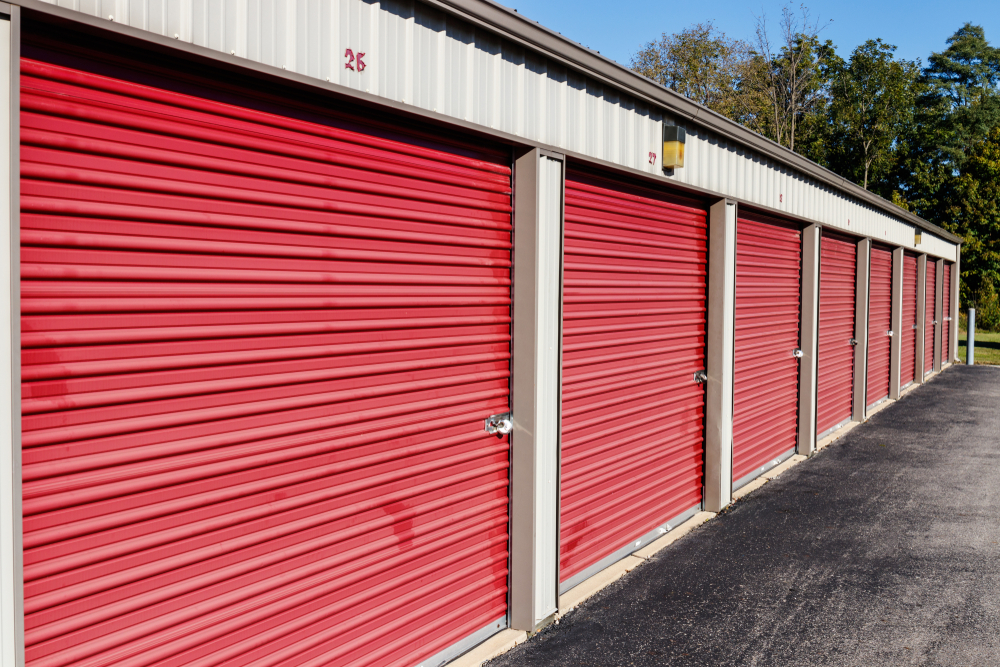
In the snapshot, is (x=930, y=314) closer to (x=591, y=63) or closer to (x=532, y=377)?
(x=591, y=63)

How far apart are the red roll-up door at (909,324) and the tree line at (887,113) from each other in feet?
52.3

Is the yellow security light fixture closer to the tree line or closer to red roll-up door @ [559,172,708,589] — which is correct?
red roll-up door @ [559,172,708,589]

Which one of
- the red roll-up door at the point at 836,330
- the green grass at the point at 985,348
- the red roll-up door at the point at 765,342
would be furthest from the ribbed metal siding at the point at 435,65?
the green grass at the point at 985,348

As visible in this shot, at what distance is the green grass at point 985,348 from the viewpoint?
23422 mm

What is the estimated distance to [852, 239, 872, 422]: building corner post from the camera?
12133 mm

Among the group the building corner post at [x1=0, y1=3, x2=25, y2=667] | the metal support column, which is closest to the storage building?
the building corner post at [x1=0, y1=3, x2=25, y2=667]

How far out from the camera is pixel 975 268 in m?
34.2

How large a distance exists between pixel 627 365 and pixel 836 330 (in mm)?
6871

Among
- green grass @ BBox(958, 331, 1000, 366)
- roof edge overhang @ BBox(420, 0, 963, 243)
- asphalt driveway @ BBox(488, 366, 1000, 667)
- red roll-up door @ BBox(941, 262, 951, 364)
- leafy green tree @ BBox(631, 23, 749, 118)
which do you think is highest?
leafy green tree @ BBox(631, 23, 749, 118)

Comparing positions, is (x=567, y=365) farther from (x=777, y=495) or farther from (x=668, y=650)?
(x=777, y=495)

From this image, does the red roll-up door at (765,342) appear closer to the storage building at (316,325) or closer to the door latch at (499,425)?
the storage building at (316,325)

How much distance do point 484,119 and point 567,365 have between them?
181cm

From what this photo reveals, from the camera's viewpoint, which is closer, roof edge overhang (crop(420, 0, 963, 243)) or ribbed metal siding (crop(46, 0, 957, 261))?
ribbed metal siding (crop(46, 0, 957, 261))

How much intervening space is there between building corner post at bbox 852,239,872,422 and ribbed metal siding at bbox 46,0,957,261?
667 centimetres
